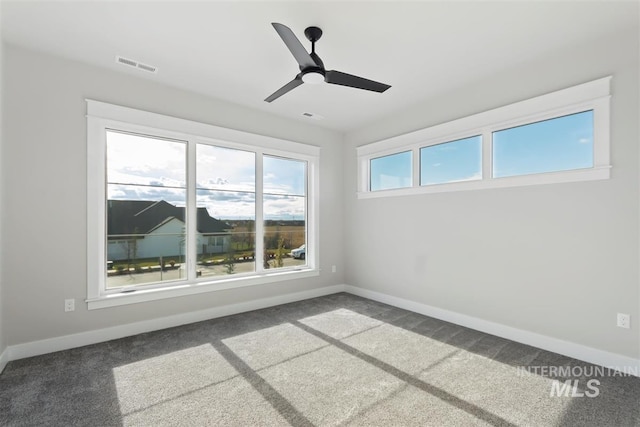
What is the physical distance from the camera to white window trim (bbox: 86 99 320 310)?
10.4 feet

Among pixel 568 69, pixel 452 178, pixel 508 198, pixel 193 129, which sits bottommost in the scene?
pixel 508 198

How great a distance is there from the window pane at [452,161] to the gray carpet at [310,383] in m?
1.91

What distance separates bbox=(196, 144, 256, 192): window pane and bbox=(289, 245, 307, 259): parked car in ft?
4.17

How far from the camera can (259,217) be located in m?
4.55

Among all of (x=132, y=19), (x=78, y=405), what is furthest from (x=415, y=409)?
(x=132, y=19)

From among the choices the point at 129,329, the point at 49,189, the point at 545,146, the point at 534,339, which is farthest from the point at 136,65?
the point at 534,339

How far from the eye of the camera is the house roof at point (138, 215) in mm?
3403

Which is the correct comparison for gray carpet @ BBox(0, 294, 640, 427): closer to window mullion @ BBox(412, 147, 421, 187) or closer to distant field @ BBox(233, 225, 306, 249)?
distant field @ BBox(233, 225, 306, 249)

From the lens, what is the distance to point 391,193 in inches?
182

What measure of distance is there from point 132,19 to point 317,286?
165 inches

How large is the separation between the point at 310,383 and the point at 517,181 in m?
2.92

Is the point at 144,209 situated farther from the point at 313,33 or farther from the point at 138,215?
the point at 313,33

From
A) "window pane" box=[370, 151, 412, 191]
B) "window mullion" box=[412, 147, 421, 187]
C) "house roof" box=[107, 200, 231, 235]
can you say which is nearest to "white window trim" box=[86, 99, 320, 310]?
"house roof" box=[107, 200, 231, 235]

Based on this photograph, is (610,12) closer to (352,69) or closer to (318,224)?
(352,69)
